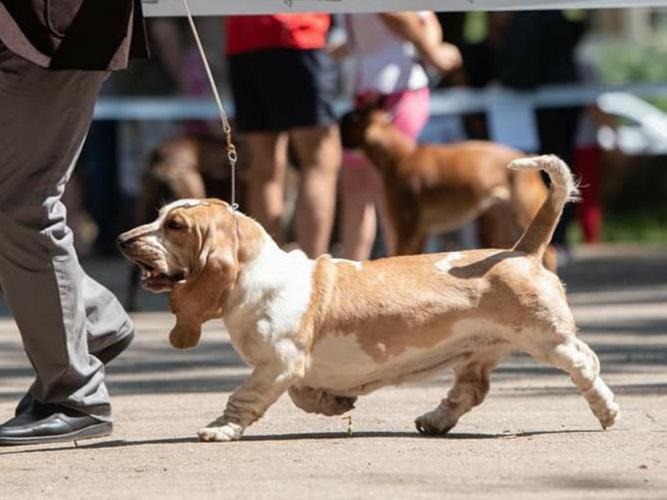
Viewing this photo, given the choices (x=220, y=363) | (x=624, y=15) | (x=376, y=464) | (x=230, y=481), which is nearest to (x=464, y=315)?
(x=376, y=464)

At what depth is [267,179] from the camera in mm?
9664

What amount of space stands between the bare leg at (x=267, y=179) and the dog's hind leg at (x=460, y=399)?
3.72 m

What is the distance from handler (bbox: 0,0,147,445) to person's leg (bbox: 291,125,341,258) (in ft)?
12.1

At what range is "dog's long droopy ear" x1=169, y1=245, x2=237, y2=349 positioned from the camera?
18.8ft

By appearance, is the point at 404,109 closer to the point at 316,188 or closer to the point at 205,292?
the point at 316,188

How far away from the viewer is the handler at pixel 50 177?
222 inches

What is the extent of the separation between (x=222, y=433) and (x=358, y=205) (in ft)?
16.6

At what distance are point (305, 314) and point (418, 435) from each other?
523 millimetres

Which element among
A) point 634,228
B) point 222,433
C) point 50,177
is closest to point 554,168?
point 222,433

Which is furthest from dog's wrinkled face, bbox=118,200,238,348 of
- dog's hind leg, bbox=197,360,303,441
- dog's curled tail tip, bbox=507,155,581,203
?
dog's curled tail tip, bbox=507,155,581,203

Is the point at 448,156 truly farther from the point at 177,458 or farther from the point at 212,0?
the point at 177,458

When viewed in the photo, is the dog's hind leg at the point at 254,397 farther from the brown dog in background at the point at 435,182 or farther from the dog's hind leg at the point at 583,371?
the brown dog in background at the point at 435,182

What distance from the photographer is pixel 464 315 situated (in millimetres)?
5844

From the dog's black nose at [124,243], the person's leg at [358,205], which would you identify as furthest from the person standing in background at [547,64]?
the dog's black nose at [124,243]
